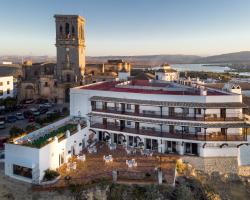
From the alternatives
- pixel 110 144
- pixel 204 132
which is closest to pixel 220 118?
pixel 204 132

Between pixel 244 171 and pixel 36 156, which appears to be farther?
pixel 244 171

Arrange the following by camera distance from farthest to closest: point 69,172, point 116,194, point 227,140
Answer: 1. point 227,140
2. point 69,172
3. point 116,194

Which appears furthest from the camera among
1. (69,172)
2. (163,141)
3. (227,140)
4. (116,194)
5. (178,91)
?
(178,91)

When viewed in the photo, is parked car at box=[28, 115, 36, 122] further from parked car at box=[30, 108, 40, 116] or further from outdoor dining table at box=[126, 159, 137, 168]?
outdoor dining table at box=[126, 159, 137, 168]

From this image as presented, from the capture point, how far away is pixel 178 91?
115ft

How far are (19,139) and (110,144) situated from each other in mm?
9853

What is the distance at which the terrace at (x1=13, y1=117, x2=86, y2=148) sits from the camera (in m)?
27.0

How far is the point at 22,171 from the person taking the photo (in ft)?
87.8

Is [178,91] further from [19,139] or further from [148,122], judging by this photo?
[19,139]

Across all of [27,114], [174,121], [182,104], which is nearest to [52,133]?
[174,121]

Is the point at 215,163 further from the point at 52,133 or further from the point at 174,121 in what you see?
the point at 52,133

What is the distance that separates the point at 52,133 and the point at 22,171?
516cm

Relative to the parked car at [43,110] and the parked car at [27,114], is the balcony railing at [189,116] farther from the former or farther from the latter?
the parked car at [43,110]

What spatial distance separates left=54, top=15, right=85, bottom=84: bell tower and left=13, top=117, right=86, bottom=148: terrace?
28.9 m
